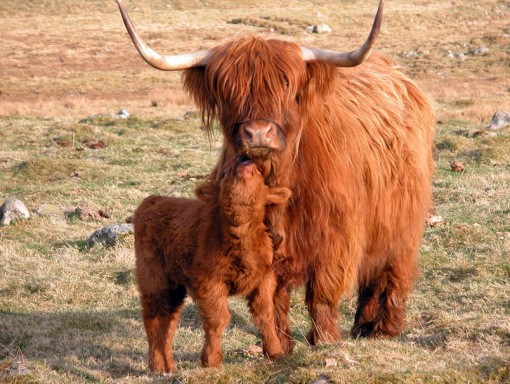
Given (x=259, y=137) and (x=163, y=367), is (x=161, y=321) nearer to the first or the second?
(x=163, y=367)

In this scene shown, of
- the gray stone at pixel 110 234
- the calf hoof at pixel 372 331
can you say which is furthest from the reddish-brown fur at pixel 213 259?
the gray stone at pixel 110 234

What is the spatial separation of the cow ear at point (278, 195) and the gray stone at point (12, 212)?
6815mm

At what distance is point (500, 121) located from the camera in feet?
58.2

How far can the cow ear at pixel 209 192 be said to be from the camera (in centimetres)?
540

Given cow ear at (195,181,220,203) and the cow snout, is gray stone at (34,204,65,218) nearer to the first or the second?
cow ear at (195,181,220,203)

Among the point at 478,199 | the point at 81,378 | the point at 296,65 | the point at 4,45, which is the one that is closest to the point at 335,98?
the point at 296,65

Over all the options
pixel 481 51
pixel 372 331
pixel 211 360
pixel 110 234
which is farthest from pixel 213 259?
pixel 481 51

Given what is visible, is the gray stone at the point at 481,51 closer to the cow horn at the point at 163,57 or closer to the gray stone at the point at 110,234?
the gray stone at the point at 110,234

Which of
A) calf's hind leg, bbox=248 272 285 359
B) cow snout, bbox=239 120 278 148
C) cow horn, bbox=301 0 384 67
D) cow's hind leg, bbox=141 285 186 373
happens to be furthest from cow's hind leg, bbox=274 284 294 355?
→ cow horn, bbox=301 0 384 67

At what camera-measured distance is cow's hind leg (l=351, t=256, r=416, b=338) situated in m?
6.95

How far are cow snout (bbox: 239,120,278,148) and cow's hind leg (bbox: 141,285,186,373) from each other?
4.77 ft

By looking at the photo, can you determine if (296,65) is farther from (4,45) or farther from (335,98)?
(4,45)

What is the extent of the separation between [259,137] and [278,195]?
0.43 m

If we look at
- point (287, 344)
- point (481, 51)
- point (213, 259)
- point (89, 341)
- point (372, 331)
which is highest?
point (213, 259)
